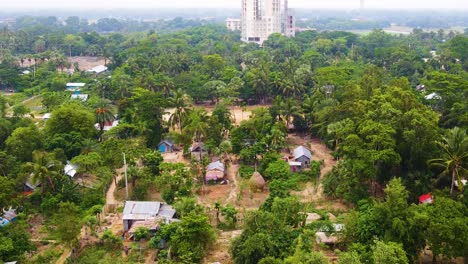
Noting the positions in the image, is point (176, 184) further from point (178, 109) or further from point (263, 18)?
point (263, 18)

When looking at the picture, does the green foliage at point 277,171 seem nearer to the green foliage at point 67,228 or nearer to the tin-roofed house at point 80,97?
the green foliage at point 67,228

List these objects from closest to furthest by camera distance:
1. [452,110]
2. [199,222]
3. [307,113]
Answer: [199,222] < [452,110] < [307,113]

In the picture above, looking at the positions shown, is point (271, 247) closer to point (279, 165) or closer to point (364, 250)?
point (364, 250)

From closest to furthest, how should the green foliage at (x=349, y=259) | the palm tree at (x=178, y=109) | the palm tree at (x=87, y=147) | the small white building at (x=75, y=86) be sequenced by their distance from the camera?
1. the green foliage at (x=349, y=259)
2. the palm tree at (x=87, y=147)
3. the palm tree at (x=178, y=109)
4. the small white building at (x=75, y=86)

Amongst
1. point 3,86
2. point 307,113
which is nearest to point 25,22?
point 3,86

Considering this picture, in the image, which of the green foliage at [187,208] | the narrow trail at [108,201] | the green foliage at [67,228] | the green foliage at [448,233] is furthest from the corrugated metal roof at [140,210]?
the green foliage at [448,233]

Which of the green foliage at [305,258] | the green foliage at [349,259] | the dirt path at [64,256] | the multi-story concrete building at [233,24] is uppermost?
the multi-story concrete building at [233,24]

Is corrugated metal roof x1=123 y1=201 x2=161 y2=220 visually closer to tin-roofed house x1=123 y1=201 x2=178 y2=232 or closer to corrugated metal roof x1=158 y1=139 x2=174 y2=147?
tin-roofed house x1=123 y1=201 x2=178 y2=232
